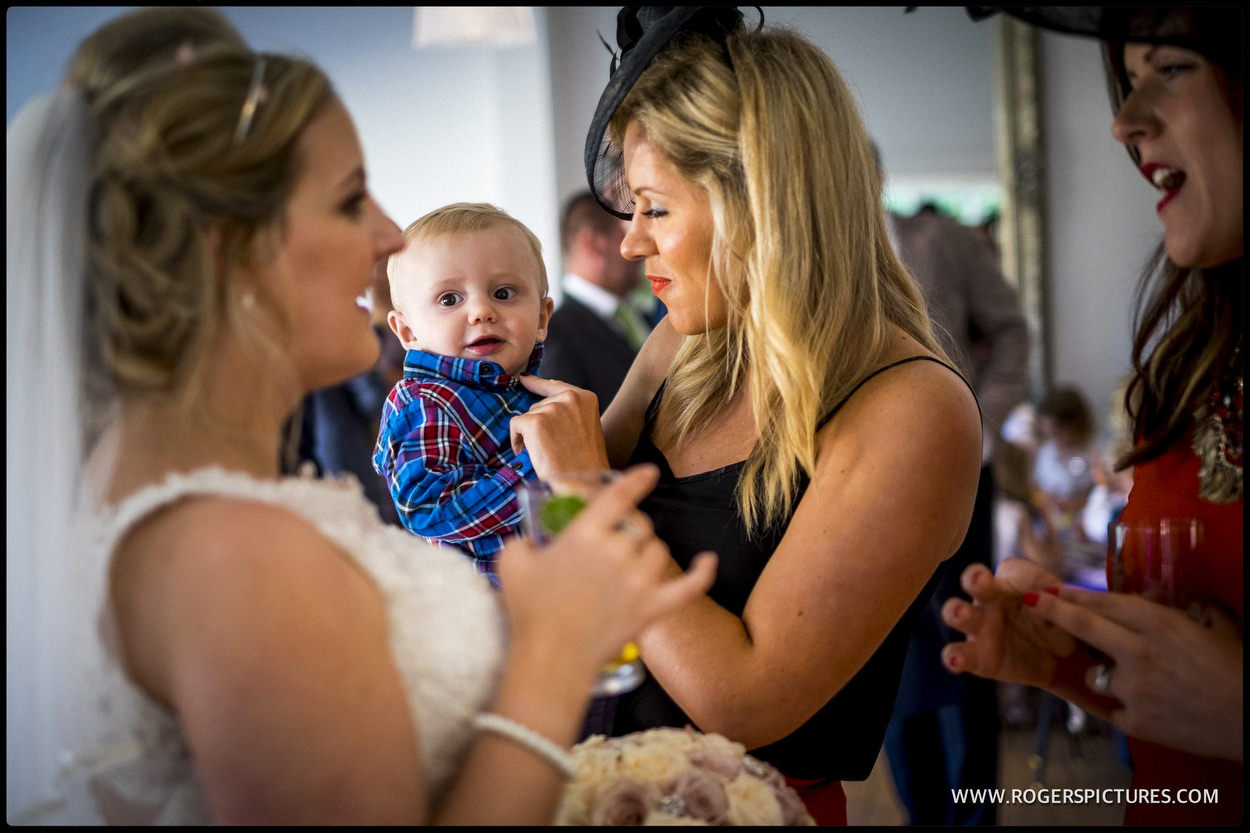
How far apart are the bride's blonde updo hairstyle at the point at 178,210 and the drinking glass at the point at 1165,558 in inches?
39.5

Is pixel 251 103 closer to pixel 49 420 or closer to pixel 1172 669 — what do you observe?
pixel 49 420

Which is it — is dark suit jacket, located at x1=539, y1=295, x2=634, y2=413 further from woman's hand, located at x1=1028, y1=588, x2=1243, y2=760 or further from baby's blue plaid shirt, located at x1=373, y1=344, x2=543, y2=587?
woman's hand, located at x1=1028, y1=588, x2=1243, y2=760

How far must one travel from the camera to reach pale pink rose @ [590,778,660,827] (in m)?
1.19

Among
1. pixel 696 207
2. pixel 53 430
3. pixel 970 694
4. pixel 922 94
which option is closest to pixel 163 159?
pixel 53 430

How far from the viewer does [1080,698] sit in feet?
4.62

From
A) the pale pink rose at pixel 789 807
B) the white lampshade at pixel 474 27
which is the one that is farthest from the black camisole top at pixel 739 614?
the white lampshade at pixel 474 27

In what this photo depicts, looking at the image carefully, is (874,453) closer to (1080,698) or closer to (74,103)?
(1080,698)

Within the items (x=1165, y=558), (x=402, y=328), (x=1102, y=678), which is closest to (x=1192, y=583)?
(x=1165, y=558)

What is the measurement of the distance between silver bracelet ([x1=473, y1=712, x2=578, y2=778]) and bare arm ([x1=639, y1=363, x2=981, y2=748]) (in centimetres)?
50

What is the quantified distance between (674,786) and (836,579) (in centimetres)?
36

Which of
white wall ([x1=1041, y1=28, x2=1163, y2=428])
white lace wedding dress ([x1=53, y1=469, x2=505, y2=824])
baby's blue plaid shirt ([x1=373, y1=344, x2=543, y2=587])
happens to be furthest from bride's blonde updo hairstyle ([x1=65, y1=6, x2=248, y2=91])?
white wall ([x1=1041, y1=28, x2=1163, y2=428])

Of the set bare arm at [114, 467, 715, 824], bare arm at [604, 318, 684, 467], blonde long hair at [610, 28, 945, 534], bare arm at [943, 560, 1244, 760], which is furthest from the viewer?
bare arm at [604, 318, 684, 467]

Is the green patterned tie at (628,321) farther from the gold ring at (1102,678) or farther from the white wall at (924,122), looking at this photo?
the gold ring at (1102,678)

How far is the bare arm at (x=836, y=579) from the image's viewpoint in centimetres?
144
